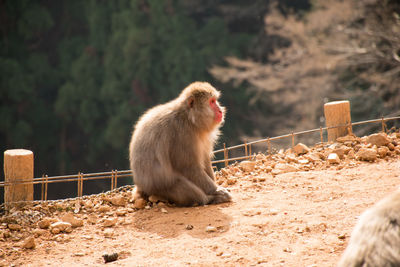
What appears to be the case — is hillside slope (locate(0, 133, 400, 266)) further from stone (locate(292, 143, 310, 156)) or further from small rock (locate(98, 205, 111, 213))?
stone (locate(292, 143, 310, 156))

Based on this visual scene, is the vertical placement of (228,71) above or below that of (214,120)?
above

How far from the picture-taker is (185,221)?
380cm

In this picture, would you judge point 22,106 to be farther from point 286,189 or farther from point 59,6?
point 286,189

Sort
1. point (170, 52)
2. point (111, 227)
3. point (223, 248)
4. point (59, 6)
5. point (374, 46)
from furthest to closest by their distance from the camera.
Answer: point (59, 6), point (170, 52), point (374, 46), point (111, 227), point (223, 248)

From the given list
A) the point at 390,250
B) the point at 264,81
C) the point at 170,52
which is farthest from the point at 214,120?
the point at 170,52

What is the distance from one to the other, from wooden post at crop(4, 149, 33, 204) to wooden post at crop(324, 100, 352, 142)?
3.38m

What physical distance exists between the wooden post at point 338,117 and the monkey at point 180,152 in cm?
189

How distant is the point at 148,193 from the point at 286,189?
1.23 meters

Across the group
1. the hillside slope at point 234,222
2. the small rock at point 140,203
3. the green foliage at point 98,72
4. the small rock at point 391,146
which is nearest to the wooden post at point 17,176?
the hillside slope at point 234,222

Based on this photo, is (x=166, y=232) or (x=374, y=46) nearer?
(x=166, y=232)

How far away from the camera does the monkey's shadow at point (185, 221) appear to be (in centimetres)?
356

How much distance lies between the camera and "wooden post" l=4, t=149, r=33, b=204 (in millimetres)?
4340

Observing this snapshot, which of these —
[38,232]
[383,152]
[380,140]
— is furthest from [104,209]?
[380,140]

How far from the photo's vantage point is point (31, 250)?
359 centimetres
